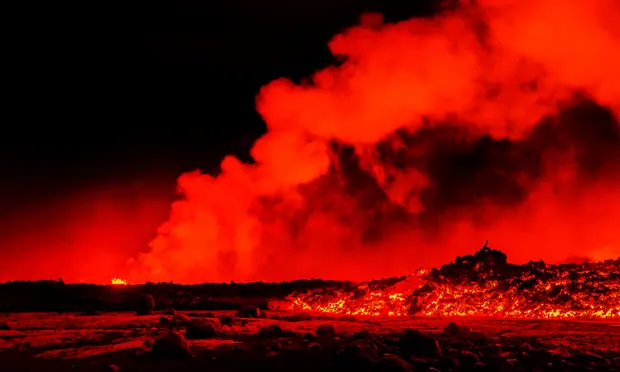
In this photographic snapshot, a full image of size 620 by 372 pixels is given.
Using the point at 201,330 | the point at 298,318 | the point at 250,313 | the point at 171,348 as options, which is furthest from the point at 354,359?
the point at 250,313

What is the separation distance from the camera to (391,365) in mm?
12234

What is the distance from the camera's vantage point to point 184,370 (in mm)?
12023

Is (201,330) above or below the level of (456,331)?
above

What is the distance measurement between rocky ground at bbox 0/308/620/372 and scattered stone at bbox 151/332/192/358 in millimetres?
24

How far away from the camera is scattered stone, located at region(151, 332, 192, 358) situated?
12617 millimetres

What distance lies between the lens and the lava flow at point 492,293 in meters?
27.4

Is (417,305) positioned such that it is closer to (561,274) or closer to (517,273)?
(517,273)

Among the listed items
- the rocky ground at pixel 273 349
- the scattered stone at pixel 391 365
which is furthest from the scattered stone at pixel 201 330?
the scattered stone at pixel 391 365

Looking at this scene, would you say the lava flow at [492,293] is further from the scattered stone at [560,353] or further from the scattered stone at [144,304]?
the scattered stone at [560,353]

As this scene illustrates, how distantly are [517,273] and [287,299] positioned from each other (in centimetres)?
1548

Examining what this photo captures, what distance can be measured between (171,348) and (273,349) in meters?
2.82

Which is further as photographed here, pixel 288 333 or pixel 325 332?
pixel 325 332

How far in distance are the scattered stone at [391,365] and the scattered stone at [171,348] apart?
485 centimetres

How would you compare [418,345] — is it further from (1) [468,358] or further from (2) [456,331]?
(2) [456,331]
